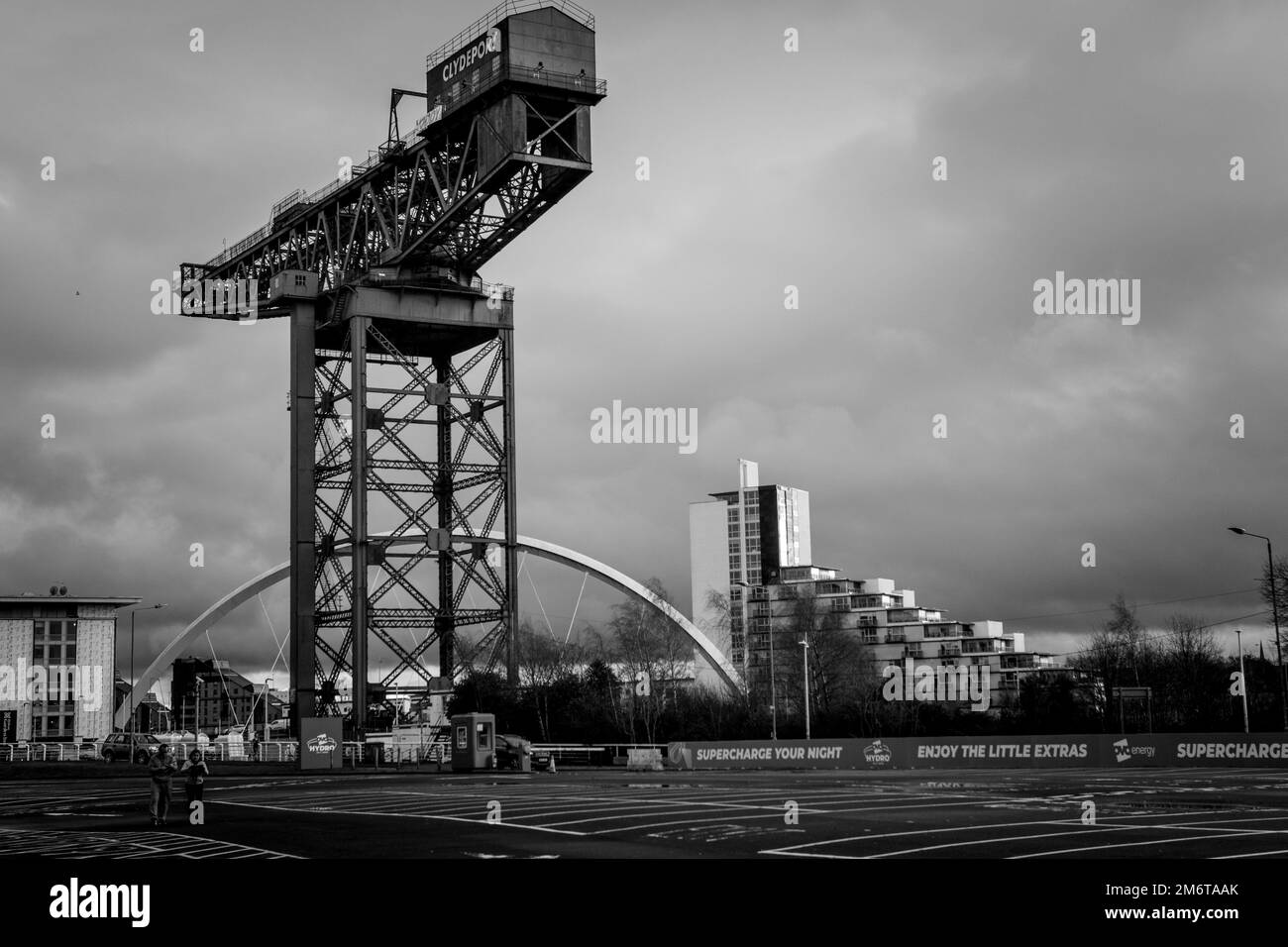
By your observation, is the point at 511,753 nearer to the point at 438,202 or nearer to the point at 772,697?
the point at 438,202

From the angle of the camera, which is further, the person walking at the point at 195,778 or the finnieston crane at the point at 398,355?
the finnieston crane at the point at 398,355

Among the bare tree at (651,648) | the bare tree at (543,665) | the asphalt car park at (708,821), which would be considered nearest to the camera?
the asphalt car park at (708,821)

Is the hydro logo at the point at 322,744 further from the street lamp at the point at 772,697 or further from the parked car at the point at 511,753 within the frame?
the street lamp at the point at 772,697

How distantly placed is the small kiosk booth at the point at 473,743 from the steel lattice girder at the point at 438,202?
26.3 metres

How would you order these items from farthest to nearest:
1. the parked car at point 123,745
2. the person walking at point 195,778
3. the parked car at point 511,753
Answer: the parked car at point 123,745, the parked car at point 511,753, the person walking at point 195,778

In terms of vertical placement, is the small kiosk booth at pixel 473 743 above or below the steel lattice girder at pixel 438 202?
below

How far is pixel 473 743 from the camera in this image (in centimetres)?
6244

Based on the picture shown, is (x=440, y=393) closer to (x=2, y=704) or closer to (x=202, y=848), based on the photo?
(x=202, y=848)

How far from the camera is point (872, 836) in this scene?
68.5ft

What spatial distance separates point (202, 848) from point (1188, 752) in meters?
45.3

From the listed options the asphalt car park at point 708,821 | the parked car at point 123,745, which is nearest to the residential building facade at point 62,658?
the parked car at point 123,745

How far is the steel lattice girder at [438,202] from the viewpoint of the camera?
68625 millimetres
